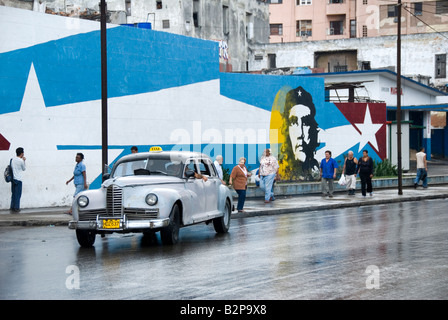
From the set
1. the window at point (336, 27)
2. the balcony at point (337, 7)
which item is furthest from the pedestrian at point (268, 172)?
the window at point (336, 27)

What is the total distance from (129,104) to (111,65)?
1566 millimetres

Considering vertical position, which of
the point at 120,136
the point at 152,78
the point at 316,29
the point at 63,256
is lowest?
the point at 63,256

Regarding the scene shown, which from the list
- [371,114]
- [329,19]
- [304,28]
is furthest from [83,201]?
[304,28]

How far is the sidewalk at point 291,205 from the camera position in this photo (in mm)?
20328

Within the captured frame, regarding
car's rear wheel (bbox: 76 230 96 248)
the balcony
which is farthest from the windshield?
the balcony

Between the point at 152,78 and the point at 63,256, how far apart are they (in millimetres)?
15924

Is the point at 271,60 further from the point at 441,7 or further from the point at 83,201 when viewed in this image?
the point at 83,201

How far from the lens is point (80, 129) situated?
26078 mm

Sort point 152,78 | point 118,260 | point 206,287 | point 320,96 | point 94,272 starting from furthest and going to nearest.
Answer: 1. point 320,96
2. point 152,78
3. point 118,260
4. point 94,272
5. point 206,287

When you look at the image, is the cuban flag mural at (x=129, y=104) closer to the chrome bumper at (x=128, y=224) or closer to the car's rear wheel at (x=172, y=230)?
the chrome bumper at (x=128, y=224)

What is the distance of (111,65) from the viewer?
89.7 ft

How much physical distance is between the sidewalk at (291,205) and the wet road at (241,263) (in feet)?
3.35
